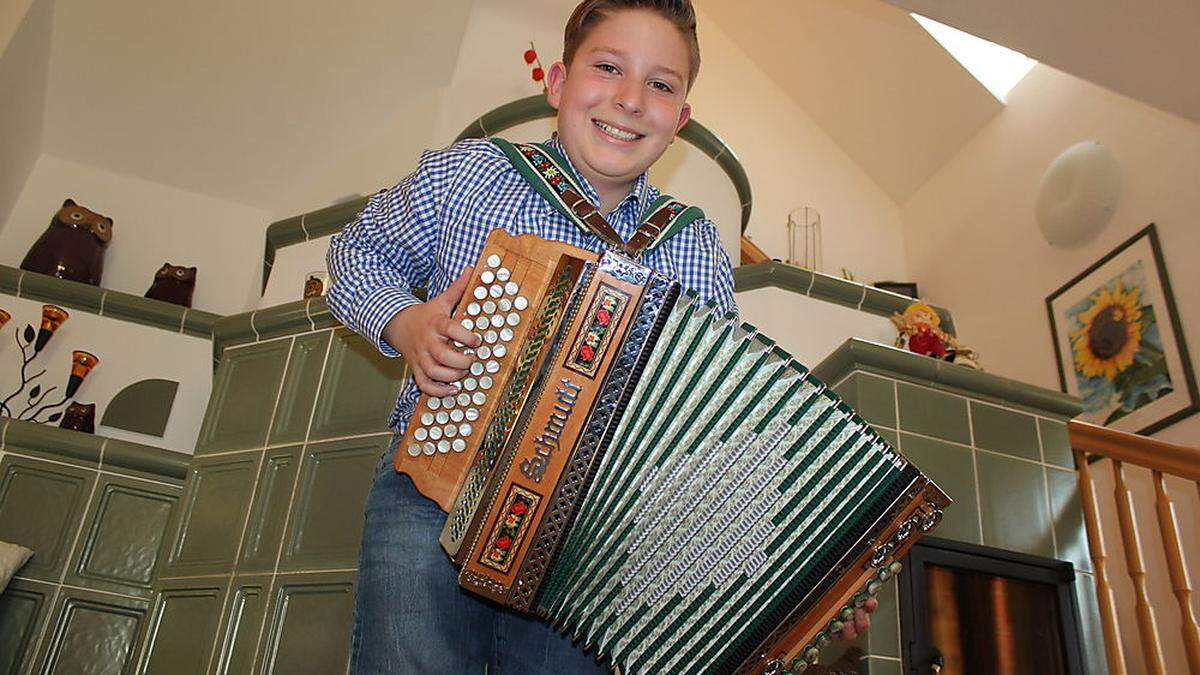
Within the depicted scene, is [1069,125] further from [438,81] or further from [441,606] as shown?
[441,606]

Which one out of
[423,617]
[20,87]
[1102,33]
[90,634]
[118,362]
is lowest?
[423,617]

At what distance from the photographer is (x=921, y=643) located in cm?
209

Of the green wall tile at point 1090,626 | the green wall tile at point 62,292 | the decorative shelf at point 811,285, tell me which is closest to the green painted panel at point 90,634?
the green wall tile at point 62,292

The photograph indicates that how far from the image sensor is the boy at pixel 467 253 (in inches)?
38.4

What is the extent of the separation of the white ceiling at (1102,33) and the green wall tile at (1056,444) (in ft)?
2.86

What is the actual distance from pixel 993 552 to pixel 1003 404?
0.42 m

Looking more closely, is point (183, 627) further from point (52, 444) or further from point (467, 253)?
point (467, 253)

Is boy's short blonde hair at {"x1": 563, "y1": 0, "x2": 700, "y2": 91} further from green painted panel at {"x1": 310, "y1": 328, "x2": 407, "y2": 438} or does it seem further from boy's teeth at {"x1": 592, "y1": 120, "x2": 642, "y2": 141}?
green painted panel at {"x1": 310, "y1": 328, "x2": 407, "y2": 438}

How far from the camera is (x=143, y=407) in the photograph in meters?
3.05

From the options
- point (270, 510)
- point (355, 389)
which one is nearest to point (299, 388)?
point (355, 389)

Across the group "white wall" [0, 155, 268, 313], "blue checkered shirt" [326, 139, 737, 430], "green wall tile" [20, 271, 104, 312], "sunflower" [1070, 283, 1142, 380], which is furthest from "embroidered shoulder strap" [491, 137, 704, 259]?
"sunflower" [1070, 283, 1142, 380]

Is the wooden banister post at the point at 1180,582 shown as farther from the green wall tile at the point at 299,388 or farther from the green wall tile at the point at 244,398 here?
the green wall tile at the point at 244,398

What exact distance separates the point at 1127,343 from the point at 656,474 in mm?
3412

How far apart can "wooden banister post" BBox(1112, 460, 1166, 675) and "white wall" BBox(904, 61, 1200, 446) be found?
1.22 meters
